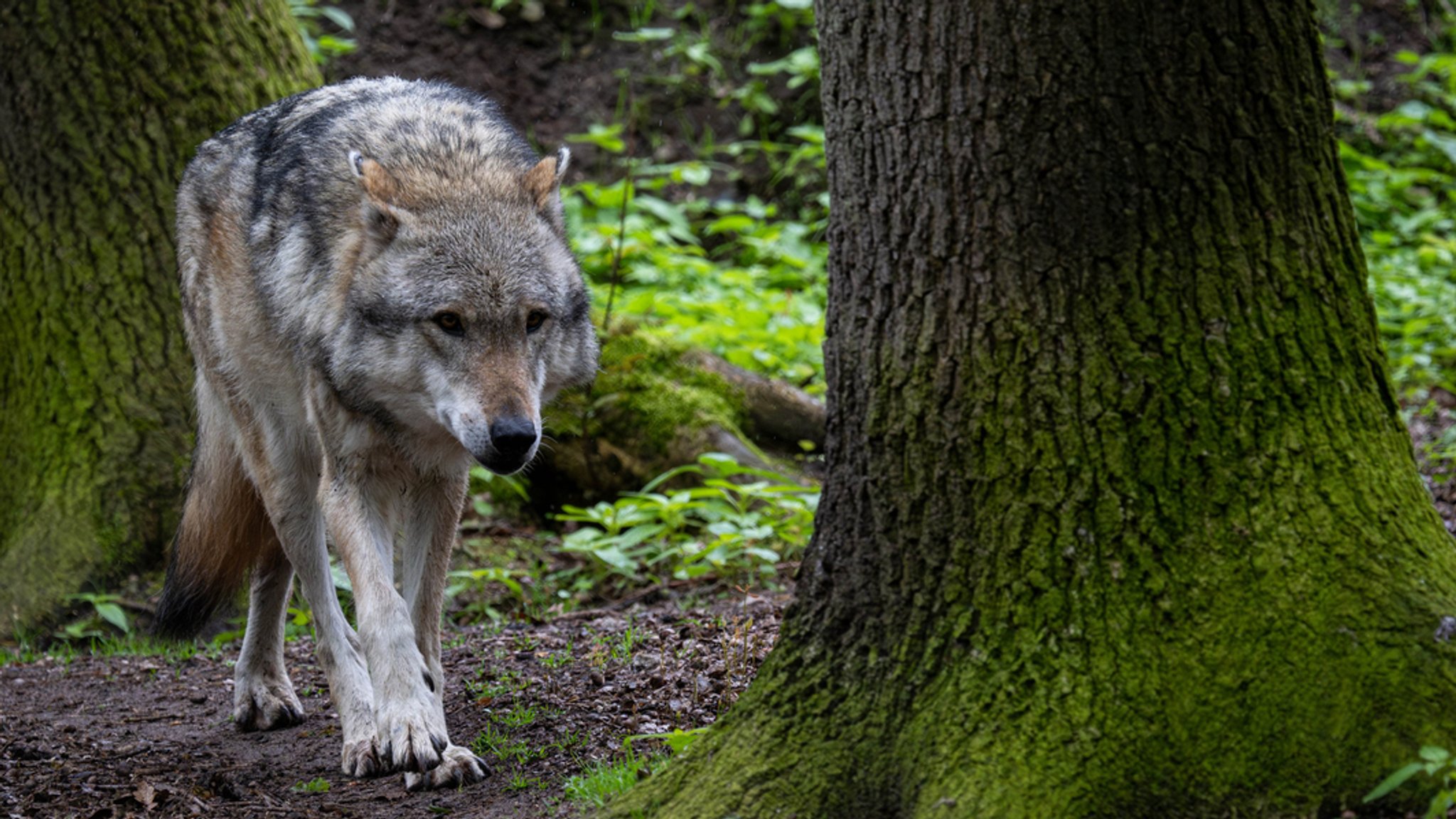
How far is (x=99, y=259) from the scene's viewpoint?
6.48 meters

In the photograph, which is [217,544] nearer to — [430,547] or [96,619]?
[430,547]

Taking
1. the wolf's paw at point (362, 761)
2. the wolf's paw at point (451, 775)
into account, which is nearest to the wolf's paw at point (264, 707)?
the wolf's paw at point (362, 761)

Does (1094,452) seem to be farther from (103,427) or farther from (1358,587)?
(103,427)

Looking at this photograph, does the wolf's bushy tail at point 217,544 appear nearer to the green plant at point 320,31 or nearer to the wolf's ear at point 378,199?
the wolf's ear at point 378,199

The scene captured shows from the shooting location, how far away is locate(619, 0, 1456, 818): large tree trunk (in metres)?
2.63

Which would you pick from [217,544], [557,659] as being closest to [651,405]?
[557,659]

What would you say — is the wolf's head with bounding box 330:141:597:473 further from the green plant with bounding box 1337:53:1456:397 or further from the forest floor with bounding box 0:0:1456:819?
the green plant with bounding box 1337:53:1456:397

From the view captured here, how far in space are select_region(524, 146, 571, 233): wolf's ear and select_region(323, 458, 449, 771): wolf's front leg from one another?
3.68 ft

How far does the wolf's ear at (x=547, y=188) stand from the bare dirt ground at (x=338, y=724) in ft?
5.17

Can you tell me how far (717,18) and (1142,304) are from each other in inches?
451

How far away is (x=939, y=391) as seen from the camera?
2.88 m

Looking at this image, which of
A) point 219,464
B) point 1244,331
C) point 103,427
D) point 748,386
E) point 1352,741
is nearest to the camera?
point 1352,741

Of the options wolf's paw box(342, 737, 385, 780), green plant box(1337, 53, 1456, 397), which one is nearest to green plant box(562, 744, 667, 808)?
wolf's paw box(342, 737, 385, 780)

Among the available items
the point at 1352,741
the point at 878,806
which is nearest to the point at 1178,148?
the point at 1352,741
